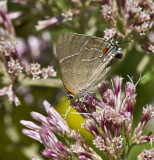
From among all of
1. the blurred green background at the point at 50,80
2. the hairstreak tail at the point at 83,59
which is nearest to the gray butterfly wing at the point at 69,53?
the hairstreak tail at the point at 83,59

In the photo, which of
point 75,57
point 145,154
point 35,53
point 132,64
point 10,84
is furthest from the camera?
point 35,53

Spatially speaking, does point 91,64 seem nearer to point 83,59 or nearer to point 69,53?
point 83,59

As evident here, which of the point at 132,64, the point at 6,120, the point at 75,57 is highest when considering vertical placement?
the point at 75,57

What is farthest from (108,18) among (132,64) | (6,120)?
(6,120)

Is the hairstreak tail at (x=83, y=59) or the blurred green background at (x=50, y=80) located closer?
the hairstreak tail at (x=83, y=59)

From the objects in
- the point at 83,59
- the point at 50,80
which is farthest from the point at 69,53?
the point at 50,80

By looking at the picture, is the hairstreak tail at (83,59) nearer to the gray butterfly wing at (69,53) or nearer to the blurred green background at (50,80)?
the gray butterfly wing at (69,53)

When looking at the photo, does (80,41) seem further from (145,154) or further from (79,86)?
(145,154)
